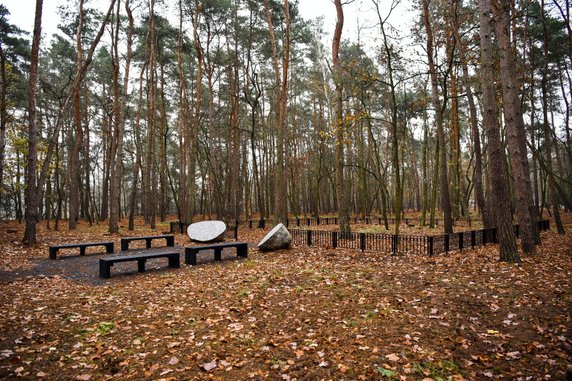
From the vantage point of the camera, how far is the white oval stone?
14892mm

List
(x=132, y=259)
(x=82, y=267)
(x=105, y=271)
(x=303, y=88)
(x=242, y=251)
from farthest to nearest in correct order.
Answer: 1. (x=303, y=88)
2. (x=242, y=251)
3. (x=82, y=267)
4. (x=132, y=259)
5. (x=105, y=271)

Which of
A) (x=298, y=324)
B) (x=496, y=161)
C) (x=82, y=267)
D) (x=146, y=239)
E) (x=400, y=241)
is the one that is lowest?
(x=298, y=324)

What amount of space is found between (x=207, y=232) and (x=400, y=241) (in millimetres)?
8671

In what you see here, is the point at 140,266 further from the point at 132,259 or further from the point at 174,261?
the point at 174,261

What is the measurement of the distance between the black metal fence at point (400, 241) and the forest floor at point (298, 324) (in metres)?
2.05

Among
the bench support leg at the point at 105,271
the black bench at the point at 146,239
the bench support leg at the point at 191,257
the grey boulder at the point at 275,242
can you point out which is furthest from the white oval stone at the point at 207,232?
the bench support leg at the point at 105,271

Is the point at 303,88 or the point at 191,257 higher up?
the point at 303,88

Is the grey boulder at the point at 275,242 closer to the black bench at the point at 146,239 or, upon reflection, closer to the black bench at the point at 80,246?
the black bench at the point at 146,239

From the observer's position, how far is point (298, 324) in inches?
201

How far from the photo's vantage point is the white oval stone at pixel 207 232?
1489 cm

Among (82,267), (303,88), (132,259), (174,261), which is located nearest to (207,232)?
(174,261)

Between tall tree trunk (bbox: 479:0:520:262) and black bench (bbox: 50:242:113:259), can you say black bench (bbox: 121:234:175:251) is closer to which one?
black bench (bbox: 50:242:113:259)

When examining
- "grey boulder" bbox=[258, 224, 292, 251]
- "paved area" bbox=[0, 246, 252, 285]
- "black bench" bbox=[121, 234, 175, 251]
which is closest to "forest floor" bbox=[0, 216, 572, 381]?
"paved area" bbox=[0, 246, 252, 285]

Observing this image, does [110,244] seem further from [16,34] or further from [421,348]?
[16,34]
